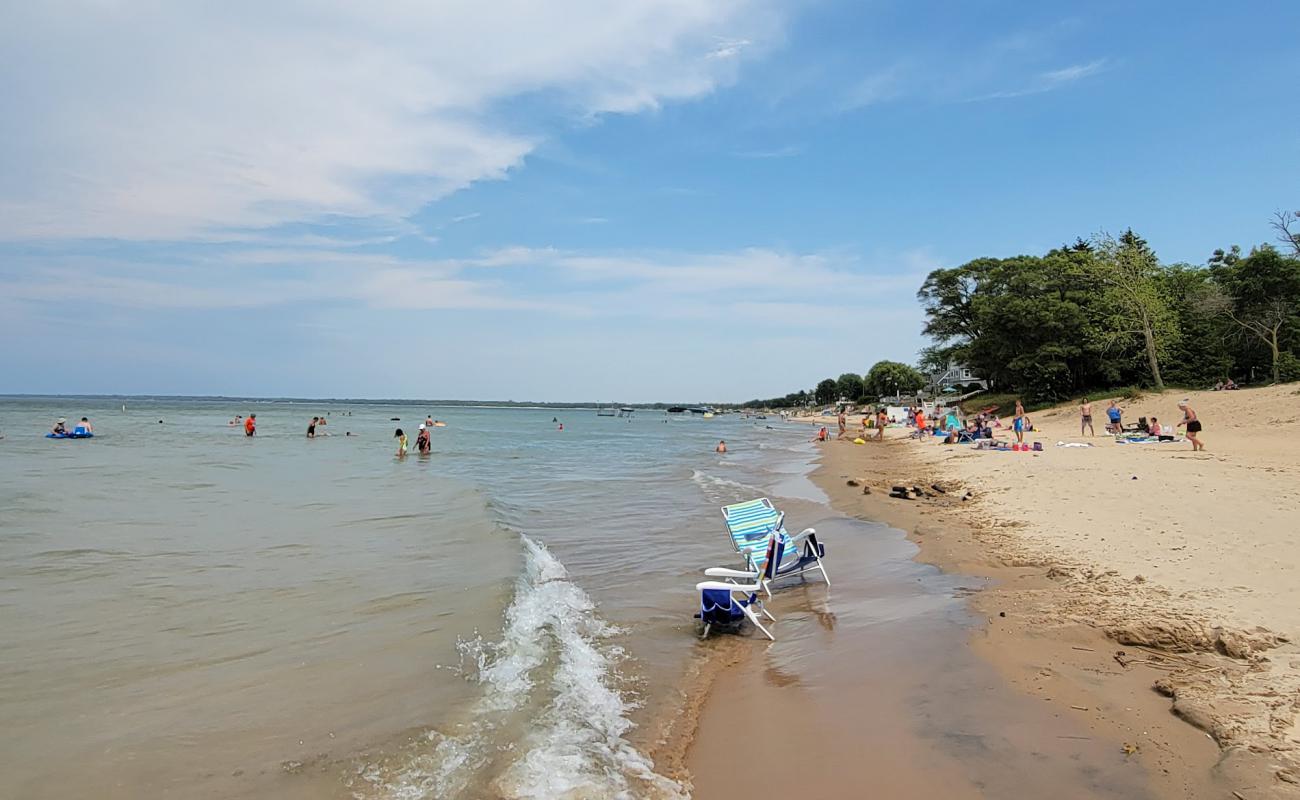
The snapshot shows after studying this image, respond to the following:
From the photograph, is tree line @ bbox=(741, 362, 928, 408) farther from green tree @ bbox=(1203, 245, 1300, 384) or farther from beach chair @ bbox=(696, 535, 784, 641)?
beach chair @ bbox=(696, 535, 784, 641)

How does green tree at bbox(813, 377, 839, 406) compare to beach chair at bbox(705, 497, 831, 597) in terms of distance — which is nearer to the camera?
beach chair at bbox(705, 497, 831, 597)

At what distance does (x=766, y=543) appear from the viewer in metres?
8.21

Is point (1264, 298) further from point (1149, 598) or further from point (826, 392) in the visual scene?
point (826, 392)

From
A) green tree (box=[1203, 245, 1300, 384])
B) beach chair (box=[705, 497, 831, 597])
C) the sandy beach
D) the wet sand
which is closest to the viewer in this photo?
the wet sand

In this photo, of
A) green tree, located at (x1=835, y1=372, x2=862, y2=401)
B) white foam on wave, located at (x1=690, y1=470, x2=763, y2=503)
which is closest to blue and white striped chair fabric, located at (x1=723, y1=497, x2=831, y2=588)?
white foam on wave, located at (x1=690, y1=470, x2=763, y2=503)

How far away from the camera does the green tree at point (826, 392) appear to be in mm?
139788

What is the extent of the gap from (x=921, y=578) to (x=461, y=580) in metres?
5.72

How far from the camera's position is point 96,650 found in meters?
5.91

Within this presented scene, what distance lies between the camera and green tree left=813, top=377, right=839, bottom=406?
139788mm

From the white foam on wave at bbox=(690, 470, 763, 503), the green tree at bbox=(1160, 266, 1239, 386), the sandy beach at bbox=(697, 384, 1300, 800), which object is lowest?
the white foam on wave at bbox=(690, 470, 763, 503)

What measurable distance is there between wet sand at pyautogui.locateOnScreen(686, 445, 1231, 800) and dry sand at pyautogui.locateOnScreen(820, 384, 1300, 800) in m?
0.03

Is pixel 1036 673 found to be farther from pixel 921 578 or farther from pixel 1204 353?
pixel 1204 353

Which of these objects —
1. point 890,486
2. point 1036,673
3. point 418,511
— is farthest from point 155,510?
point 890,486

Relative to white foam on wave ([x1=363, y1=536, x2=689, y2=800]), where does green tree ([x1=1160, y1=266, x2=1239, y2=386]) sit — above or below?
above
